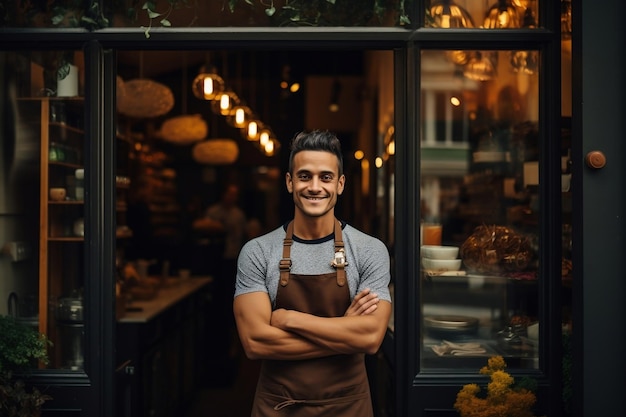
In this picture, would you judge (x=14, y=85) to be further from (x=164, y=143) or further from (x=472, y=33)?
(x=164, y=143)

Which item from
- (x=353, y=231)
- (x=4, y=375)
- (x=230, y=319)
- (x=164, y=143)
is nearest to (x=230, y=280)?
(x=230, y=319)

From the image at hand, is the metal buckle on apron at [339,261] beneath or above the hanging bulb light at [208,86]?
beneath

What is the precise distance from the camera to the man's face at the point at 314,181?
3107 mm

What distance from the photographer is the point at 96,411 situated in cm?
390

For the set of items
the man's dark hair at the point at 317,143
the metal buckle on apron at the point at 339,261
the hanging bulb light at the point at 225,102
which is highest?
the hanging bulb light at the point at 225,102

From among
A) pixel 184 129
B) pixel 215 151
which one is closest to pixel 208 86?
pixel 184 129

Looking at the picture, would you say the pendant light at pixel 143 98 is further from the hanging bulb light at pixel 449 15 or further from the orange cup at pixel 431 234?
the hanging bulb light at pixel 449 15

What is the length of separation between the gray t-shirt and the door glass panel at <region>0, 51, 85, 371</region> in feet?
Result: 4.58

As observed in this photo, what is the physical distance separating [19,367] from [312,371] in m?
1.70

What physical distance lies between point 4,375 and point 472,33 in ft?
9.95

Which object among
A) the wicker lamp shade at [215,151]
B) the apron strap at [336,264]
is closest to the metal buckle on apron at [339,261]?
the apron strap at [336,264]

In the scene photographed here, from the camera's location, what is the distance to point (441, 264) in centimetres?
427

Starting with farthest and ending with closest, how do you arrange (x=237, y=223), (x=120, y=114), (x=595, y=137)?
(x=237, y=223)
(x=120, y=114)
(x=595, y=137)

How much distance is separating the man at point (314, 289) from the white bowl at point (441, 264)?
1007mm
